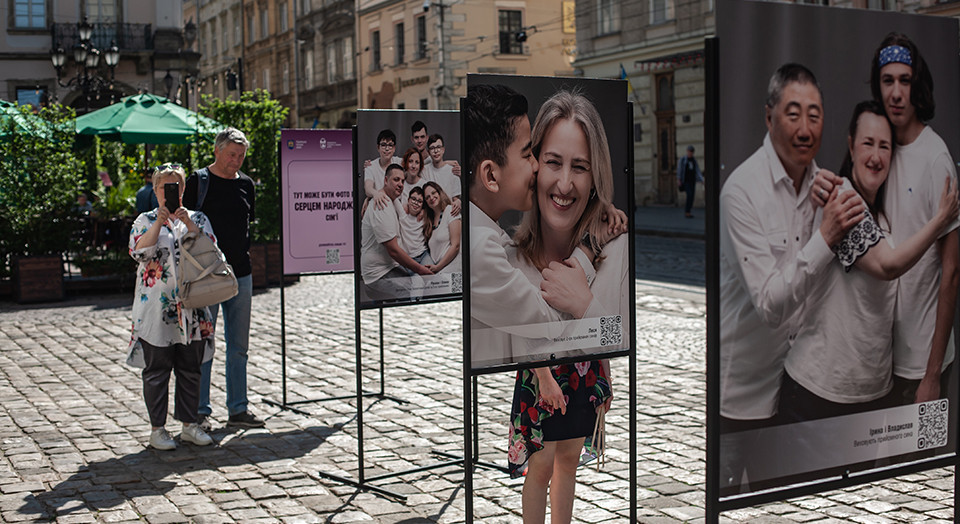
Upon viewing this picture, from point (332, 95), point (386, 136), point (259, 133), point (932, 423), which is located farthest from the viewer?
point (332, 95)

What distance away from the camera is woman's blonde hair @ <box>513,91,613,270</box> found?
4.21 meters

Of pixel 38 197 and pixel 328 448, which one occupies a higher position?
pixel 38 197

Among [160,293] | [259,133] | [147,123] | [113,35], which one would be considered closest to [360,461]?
[160,293]

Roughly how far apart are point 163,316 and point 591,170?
11.4 ft

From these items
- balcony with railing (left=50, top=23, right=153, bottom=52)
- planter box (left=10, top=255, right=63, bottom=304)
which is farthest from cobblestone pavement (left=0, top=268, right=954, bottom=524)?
balcony with railing (left=50, top=23, right=153, bottom=52)

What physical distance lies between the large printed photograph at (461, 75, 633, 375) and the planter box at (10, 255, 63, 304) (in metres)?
12.5

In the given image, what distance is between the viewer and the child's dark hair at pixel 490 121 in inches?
161

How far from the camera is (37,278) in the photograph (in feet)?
49.6

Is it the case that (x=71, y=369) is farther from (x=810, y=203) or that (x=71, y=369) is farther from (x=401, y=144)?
(x=810, y=203)

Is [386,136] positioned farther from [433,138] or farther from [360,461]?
[360,461]

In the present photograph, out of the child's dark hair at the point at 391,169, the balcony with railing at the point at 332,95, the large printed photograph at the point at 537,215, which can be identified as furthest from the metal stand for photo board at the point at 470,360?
the balcony with railing at the point at 332,95

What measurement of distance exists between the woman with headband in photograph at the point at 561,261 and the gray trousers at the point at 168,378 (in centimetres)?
314

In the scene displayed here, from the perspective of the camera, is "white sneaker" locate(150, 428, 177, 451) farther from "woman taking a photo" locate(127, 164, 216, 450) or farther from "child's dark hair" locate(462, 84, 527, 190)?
"child's dark hair" locate(462, 84, 527, 190)

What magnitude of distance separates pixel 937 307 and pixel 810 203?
0.73 m
